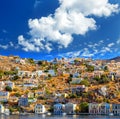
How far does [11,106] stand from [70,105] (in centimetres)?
1500

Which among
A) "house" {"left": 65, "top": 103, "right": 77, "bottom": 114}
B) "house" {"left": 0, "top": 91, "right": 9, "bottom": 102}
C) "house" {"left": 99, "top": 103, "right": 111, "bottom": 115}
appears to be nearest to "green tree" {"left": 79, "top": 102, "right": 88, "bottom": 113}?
"house" {"left": 65, "top": 103, "right": 77, "bottom": 114}

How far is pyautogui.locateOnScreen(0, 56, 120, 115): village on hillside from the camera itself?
314 feet

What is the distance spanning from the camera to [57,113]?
94812mm

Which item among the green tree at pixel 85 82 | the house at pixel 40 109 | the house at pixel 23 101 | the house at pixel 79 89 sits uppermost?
the green tree at pixel 85 82

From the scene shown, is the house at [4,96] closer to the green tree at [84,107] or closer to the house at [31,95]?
the house at [31,95]

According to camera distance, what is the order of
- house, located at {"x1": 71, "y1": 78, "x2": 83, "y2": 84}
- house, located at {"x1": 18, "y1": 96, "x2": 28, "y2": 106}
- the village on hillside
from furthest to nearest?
1. house, located at {"x1": 71, "y1": 78, "x2": 83, "y2": 84}
2. house, located at {"x1": 18, "y1": 96, "x2": 28, "y2": 106}
3. the village on hillside

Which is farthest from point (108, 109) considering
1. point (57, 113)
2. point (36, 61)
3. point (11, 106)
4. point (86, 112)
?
point (36, 61)

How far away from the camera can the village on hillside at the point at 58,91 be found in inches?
3762

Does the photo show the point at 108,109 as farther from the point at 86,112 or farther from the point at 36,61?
the point at 36,61

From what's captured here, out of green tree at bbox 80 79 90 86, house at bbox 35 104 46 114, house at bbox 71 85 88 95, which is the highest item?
green tree at bbox 80 79 90 86

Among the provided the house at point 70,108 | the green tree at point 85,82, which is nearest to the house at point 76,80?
the green tree at point 85,82

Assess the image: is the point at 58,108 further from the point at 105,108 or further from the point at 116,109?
the point at 116,109

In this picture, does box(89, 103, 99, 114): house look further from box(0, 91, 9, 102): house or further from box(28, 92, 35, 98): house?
box(0, 91, 9, 102): house

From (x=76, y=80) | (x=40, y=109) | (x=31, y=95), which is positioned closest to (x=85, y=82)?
(x=76, y=80)
